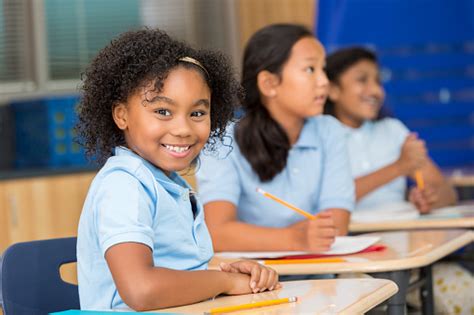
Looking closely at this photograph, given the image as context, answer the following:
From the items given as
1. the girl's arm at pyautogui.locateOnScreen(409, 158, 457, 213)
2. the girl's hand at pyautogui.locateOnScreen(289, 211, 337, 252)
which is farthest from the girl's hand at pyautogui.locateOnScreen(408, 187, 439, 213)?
the girl's hand at pyautogui.locateOnScreen(289, 211, 337, 252)

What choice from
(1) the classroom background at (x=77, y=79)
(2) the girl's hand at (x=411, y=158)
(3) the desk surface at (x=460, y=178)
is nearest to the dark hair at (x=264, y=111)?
(2) the girl's hand at (x=411, y=158)

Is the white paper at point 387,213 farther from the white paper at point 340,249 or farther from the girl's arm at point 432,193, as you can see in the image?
the white paper at point 340,249

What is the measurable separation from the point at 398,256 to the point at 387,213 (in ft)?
2.91

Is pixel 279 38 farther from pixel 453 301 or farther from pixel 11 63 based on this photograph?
pixel 11 63

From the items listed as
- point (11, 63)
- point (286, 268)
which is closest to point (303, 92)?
point (286, 268)

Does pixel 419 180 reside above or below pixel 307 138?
below

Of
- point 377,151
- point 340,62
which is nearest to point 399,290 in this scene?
point 377,151

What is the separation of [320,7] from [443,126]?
0.83m

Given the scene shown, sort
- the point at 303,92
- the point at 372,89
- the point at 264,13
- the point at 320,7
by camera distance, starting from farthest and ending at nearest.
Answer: the point at 264,13
the point at 320,7
the point at 372,89
the point at 303,92

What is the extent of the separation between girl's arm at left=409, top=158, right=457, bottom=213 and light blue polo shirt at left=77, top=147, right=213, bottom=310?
4.43 feet

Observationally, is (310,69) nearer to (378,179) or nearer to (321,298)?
(378,179)

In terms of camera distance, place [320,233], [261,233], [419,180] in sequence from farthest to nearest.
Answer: [419,180] → [261,233] → [320,233]

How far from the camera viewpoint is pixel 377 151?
11.7 ft

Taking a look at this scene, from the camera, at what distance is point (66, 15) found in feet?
16.0
